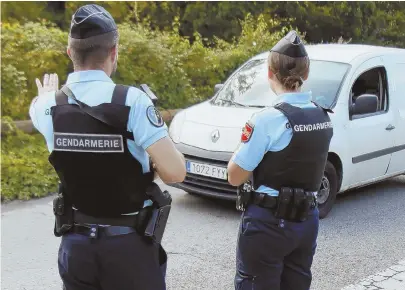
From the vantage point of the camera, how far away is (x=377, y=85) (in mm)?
6859

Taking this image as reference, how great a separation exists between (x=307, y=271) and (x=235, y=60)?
30.2ft

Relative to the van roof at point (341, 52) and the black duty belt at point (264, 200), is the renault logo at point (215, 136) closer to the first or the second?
the van roof at point (341, 52)

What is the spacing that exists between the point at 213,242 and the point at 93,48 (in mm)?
3325

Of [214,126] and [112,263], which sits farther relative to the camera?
[214,126]

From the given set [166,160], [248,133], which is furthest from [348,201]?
[166,160]

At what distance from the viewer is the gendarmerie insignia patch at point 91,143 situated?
2.27 meters

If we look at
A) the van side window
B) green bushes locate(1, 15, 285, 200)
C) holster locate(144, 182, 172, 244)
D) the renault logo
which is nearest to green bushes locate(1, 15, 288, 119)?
green bushes locate(1, 15, 285, 200)

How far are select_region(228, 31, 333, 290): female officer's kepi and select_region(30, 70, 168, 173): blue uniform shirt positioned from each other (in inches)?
26.7

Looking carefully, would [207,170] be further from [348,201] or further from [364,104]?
[348,201]

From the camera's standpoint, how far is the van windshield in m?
6.31

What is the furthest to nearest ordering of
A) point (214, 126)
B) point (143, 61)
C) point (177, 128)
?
point (143, 61) < point (177, 128) < point (214, 126)

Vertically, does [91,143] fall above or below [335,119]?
above

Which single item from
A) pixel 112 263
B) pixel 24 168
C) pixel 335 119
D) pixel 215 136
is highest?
pixel 112 263

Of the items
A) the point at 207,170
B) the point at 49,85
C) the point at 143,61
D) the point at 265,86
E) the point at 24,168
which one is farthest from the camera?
the point at 143,61
